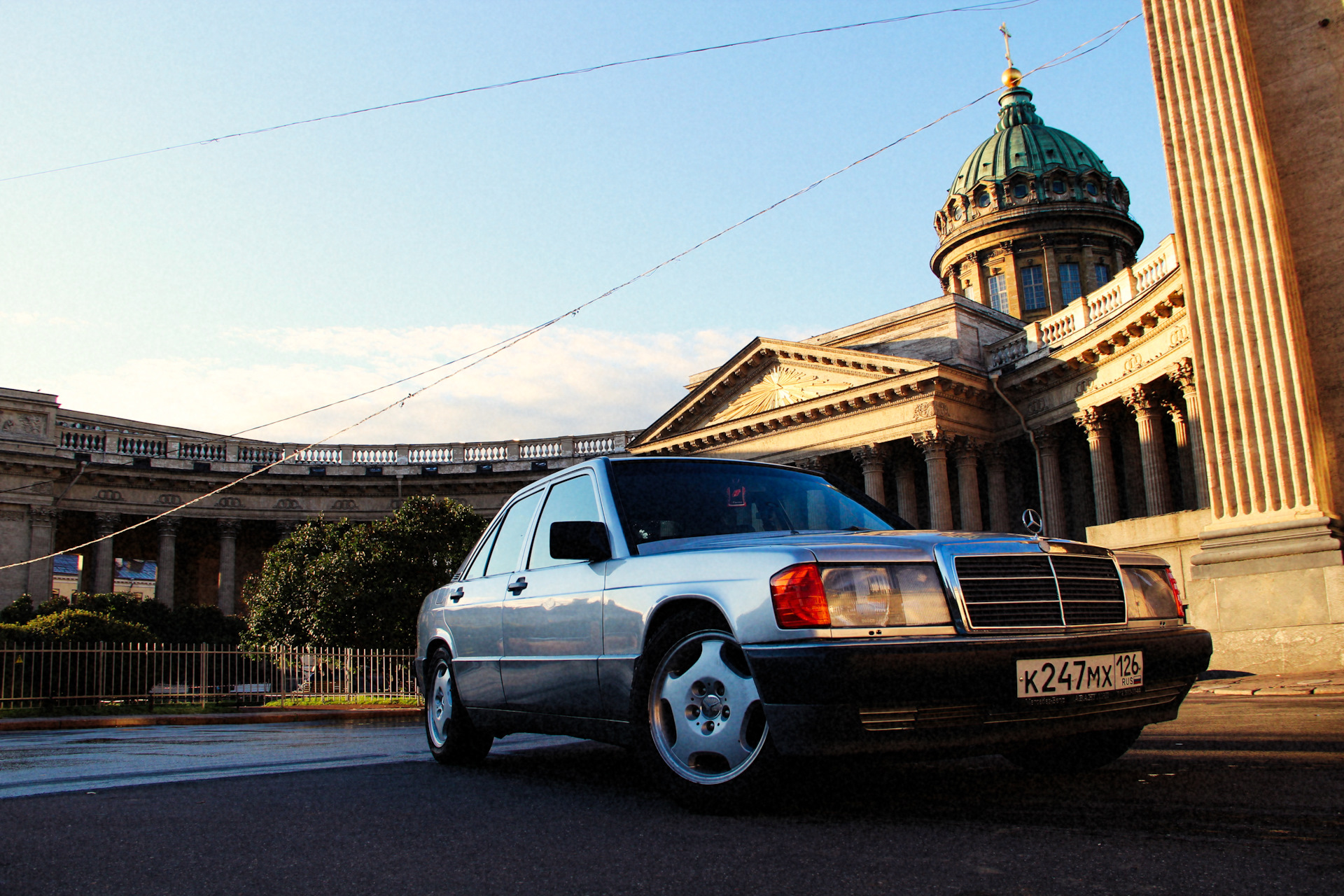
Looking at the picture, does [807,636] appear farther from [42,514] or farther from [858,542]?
[42,514]

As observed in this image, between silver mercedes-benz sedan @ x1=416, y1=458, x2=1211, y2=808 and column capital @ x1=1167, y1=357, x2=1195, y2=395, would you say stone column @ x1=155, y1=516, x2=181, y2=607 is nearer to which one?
column capital @ x1=1167, y1=357, x2=1195, y2=395

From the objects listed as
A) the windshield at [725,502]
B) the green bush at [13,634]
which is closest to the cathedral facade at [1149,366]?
the windshield at [725,502]

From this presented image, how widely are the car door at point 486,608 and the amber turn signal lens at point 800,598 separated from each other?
234cm

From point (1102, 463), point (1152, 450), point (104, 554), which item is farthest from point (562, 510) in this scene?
point (104, 554)

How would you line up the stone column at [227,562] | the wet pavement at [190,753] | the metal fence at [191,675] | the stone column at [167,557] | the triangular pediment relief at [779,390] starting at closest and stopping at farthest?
the wet pavement at [190,753] → the metal fence at [191,675] → the triangular pediment relief at [779,390] → the stone column at [167,557] → the stone column at [227,562]

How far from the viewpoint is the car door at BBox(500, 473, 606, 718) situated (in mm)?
4438

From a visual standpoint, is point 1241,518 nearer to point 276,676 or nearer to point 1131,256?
point 276,676

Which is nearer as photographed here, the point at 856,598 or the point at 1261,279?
the point at 856,598

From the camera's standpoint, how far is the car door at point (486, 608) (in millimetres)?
5375

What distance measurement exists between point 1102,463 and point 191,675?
77.5ft

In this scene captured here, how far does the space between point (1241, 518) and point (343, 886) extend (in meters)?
12.1

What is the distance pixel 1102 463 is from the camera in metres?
27.1

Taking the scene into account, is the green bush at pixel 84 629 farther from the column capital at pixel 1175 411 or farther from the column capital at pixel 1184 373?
the column capital at pixel 1175 411

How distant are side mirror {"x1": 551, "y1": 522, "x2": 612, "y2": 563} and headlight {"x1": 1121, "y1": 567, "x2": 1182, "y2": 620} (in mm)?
2263
